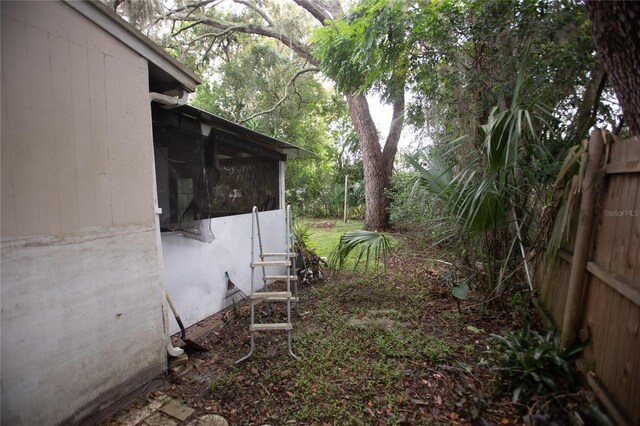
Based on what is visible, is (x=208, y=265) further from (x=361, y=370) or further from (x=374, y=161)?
(x=374, y=161)

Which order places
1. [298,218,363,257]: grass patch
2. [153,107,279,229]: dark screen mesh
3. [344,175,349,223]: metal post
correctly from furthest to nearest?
[344,175,349,223]: metal post → [298,218,363,257]: grass patch → [153,107,279,229]: dark screen mesh

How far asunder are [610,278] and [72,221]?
339cm

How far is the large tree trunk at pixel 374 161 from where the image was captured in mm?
8539

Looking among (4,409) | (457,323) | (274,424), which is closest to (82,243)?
(4,409)

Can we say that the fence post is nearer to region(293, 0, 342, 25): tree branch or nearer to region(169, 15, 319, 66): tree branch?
region(293, 0, 342, 25): tree branch

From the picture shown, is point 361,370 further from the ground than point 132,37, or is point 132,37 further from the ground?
point 132,37

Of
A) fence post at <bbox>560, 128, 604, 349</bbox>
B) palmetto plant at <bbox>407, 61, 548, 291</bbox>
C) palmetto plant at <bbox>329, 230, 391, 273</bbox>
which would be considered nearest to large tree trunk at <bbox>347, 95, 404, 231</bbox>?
palmetto plant at <bbox>407, 61, 548, 291</bbox>

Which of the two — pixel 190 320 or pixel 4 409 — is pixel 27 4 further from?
pixel 190 320

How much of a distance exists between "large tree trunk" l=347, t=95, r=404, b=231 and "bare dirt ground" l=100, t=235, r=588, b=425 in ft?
15.8

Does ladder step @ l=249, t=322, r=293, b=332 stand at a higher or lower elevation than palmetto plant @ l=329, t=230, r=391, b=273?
lower

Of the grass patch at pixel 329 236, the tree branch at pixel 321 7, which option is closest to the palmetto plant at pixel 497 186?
the grass patch at pixel 329 236

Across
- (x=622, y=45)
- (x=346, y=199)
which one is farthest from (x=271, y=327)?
(x=346, y=199)

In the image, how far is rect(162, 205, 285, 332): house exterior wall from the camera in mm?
3260

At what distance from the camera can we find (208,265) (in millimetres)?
3762
